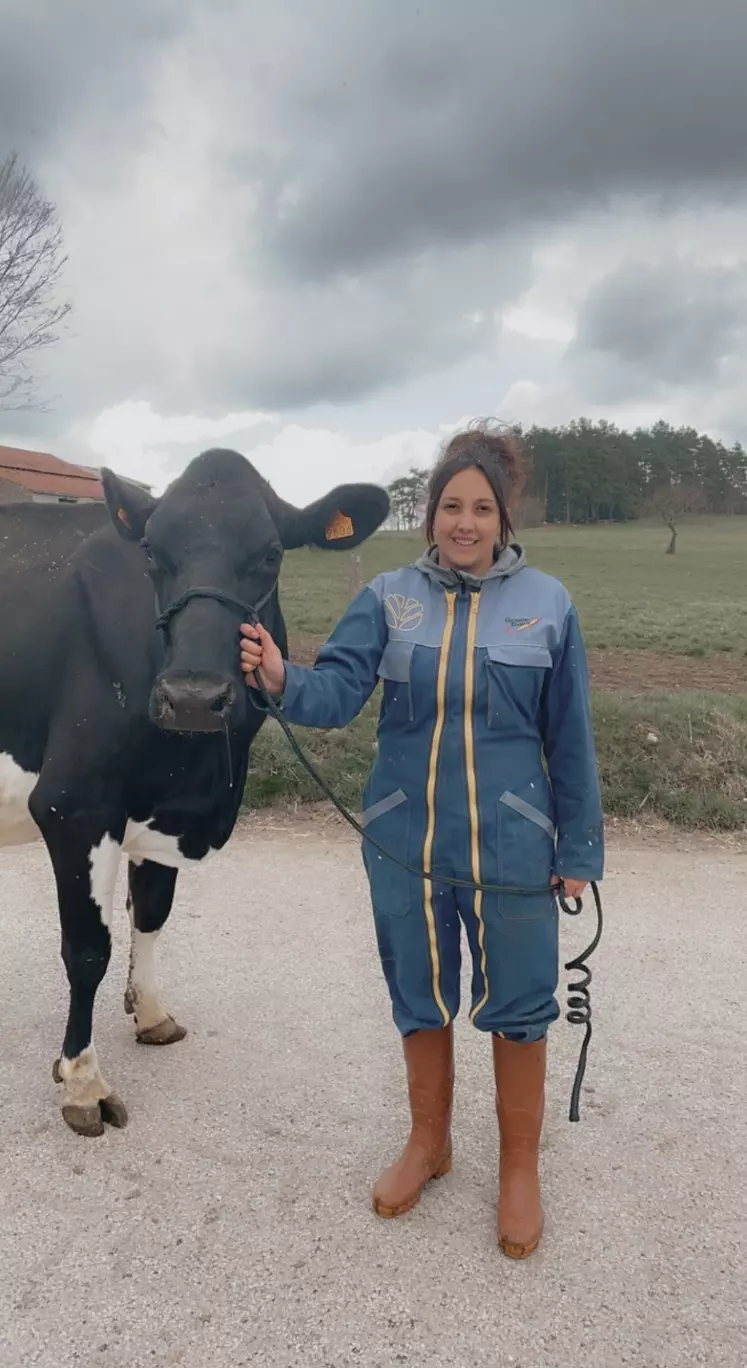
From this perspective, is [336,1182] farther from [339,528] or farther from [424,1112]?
[339,528]

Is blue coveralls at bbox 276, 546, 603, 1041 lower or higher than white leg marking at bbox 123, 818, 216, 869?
higher

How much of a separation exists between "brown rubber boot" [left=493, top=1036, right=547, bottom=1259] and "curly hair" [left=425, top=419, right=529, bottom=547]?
1479mm

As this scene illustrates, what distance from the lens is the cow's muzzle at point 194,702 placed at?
89.5 inches

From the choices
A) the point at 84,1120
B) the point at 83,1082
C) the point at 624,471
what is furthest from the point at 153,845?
the point at 624,471

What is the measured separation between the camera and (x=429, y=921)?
254 centimetres

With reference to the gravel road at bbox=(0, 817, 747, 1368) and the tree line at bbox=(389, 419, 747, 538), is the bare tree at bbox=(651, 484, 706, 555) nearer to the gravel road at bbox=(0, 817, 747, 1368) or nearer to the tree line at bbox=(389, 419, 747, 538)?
the tree line at bbox=(389, 419, 747, 538)

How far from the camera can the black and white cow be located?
283cm

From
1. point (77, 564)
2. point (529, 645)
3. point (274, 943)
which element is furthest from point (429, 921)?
point (274, 943)

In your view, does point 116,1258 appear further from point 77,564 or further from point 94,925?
point 77,564

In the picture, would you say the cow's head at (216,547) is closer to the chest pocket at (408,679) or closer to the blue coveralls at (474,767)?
the blue coveralls at (474,767)

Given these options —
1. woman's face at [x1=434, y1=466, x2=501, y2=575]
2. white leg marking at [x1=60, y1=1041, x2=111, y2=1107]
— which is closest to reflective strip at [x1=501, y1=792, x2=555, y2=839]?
woman's face at [x1=434, y1=466, x2=501, y2=575]

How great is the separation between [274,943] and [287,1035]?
33.2 inches

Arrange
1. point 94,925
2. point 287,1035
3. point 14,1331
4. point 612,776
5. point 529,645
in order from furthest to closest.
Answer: point 612,776 → point 287,1035 → point 94,925 → point 529,645 → point 14,1331

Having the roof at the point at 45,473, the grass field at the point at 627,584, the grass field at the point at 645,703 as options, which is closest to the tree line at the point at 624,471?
the grass field at the point at 627,584
